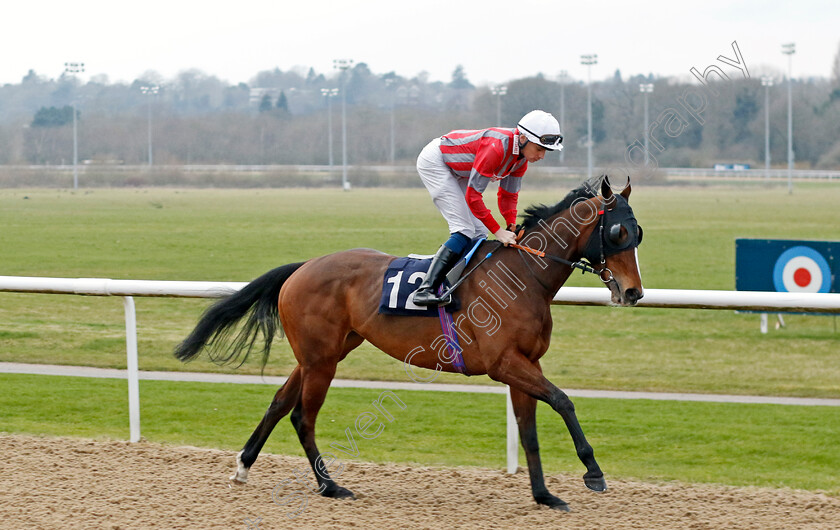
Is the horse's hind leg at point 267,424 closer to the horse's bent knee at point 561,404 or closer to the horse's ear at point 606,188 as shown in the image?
the horse's bent knee at point 561,404

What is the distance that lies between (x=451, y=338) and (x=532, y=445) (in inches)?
21.9

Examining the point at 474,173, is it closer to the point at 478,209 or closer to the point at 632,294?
the point at 478,209

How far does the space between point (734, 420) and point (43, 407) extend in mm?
4550

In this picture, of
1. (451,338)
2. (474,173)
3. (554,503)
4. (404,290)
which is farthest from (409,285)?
(554,503)

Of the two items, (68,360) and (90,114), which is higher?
(90,114)

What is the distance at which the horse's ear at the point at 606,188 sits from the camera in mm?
3747

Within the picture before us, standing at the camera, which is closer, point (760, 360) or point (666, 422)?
point (666, 422)

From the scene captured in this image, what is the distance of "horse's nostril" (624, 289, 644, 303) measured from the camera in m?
3.77

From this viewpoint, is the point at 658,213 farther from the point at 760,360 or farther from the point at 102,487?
the point at 102,487

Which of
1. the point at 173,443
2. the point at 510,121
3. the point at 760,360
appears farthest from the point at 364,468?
the point at 510,121

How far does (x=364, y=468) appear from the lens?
4.57 meters

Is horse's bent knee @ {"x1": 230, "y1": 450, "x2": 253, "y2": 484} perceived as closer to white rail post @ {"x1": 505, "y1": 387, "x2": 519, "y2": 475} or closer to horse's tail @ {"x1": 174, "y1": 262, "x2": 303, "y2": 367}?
horse's tail @ {"x1": 174, "y1": 262, "x2": 303, "y2": 367}

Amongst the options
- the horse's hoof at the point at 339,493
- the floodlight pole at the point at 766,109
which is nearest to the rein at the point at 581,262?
the horse's hoof at the point at 339,493

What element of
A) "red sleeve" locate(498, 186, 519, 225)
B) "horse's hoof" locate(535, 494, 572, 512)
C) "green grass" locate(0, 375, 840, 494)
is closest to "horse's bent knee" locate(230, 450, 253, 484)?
"green grass" locate(0, 375, 840, 494)
